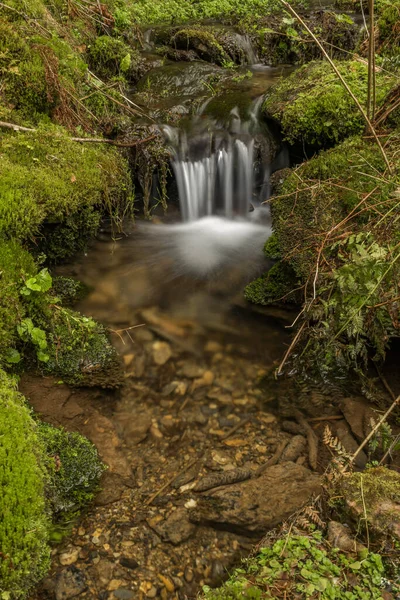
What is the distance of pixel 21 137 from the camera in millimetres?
4625

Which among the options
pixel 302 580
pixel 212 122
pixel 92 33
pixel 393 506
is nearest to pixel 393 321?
pixel 393 506

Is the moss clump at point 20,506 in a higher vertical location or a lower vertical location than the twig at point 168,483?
higher

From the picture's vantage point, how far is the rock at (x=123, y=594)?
2.49m

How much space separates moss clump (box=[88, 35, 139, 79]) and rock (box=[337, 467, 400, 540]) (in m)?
6.68

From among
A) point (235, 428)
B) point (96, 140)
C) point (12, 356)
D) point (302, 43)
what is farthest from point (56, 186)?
point (302, 43)

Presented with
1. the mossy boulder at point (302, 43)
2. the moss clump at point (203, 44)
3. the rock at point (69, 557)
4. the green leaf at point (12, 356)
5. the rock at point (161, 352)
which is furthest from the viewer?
the mossy boulder at point (302, 43)

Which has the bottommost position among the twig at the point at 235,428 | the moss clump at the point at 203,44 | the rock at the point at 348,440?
the twig at the point at 235,428

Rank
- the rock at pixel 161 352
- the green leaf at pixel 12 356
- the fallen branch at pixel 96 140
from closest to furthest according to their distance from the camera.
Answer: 1. the green leaf at pixel 12 356
2. the rock at pixel 161 352
3. the fallen branch at pixel 96 140

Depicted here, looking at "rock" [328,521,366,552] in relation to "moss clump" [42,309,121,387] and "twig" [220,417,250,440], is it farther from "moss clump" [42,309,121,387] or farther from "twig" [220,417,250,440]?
"moss clump" [42,309,121,387]

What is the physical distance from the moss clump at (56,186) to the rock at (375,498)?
3.22 meters

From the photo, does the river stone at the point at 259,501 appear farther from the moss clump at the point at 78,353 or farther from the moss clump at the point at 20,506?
the moss clump at the point at 78,353

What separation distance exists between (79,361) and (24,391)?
20.1 inches

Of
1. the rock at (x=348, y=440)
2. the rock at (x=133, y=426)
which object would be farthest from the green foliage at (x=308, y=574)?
the rock at (x=133, y=426)

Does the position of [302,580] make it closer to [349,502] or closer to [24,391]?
[349,502]
